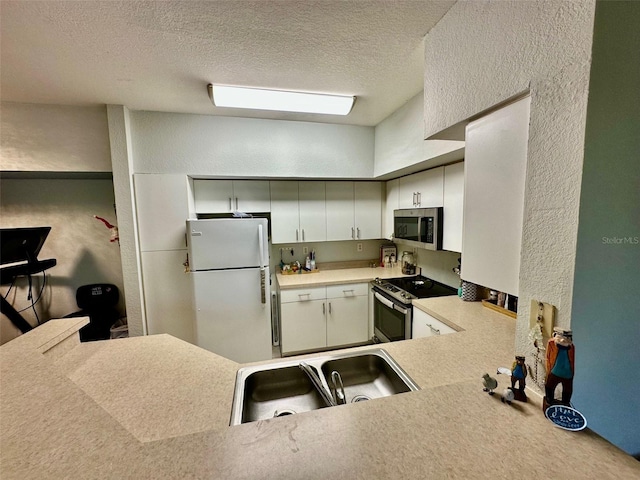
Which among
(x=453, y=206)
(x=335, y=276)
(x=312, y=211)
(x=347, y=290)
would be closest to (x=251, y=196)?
(x=312, y=211)

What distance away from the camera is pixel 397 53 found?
1.43m

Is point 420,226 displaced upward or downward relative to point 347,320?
upward

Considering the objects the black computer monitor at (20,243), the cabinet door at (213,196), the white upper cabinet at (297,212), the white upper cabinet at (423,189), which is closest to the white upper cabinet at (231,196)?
the cabinet door at (213,196)

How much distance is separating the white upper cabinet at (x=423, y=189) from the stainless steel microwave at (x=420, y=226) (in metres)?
0.09

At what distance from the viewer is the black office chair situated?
261 centimetres

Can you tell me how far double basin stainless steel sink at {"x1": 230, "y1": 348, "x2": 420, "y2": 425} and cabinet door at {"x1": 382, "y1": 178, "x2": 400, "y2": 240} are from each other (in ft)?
6.19

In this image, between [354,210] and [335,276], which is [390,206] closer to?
[354,210]

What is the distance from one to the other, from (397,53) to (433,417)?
1.74m

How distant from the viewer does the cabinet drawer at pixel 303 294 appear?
2.62m

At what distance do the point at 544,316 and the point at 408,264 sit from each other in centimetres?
223

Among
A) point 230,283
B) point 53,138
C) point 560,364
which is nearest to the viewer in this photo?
point 560,364

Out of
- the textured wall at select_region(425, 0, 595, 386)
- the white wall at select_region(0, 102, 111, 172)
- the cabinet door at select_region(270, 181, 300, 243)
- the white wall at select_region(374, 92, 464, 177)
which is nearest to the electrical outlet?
the textured wall at select_region(425, 0, 595, 386)

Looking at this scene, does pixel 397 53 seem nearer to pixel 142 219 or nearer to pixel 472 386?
pixel 472 386

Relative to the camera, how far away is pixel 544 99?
76 cm
